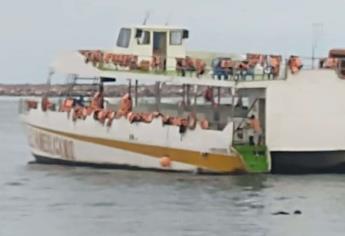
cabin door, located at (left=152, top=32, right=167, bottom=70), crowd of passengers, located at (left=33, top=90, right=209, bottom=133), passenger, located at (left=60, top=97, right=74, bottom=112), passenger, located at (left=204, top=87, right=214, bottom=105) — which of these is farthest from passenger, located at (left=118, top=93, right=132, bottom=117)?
passenger, located at (left=204, top=87, right=214, bottom=105)

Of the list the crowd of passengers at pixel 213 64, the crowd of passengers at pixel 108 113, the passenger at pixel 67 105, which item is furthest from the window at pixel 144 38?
the passenger at pixel 67 105

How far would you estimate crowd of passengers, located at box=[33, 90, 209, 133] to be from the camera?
4465 centimetres

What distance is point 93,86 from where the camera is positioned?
51.2 meters

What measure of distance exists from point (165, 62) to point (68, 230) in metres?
13.9

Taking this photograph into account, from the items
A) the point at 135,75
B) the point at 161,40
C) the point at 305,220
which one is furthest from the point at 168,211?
the point at 161,40

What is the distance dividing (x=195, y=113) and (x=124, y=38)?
399cm

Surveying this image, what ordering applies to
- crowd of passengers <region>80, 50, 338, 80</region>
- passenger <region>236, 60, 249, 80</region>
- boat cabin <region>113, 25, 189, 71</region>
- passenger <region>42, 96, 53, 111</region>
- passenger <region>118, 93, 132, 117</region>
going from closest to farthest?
crowd of passengers <region>80, 50, 338, 80</region>
passenger <region>236, 60, 249, 80</region>
passenger <region>118, 93, 132, 117</region>
boat cabin <region>113, 25, 189, 71</region>
passenger <region>42, 96, 53, 111</region>

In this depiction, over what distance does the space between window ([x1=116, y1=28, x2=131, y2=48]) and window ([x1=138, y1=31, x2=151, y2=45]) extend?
383 mm

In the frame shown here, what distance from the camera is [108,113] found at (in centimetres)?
4691

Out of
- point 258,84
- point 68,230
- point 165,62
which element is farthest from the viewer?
point 165,62

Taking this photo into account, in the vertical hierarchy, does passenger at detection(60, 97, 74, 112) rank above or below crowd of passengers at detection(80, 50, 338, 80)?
below

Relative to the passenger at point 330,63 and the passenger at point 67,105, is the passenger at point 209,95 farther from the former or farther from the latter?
the passenger at point 330,63

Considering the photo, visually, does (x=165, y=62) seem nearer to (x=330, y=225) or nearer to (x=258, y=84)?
(x=258, y=84)

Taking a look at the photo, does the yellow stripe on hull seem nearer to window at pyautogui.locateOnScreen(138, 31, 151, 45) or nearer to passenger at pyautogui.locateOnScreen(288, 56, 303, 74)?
passenger at pyautogui.locateOnScreen(288, 56, 303, 74)
